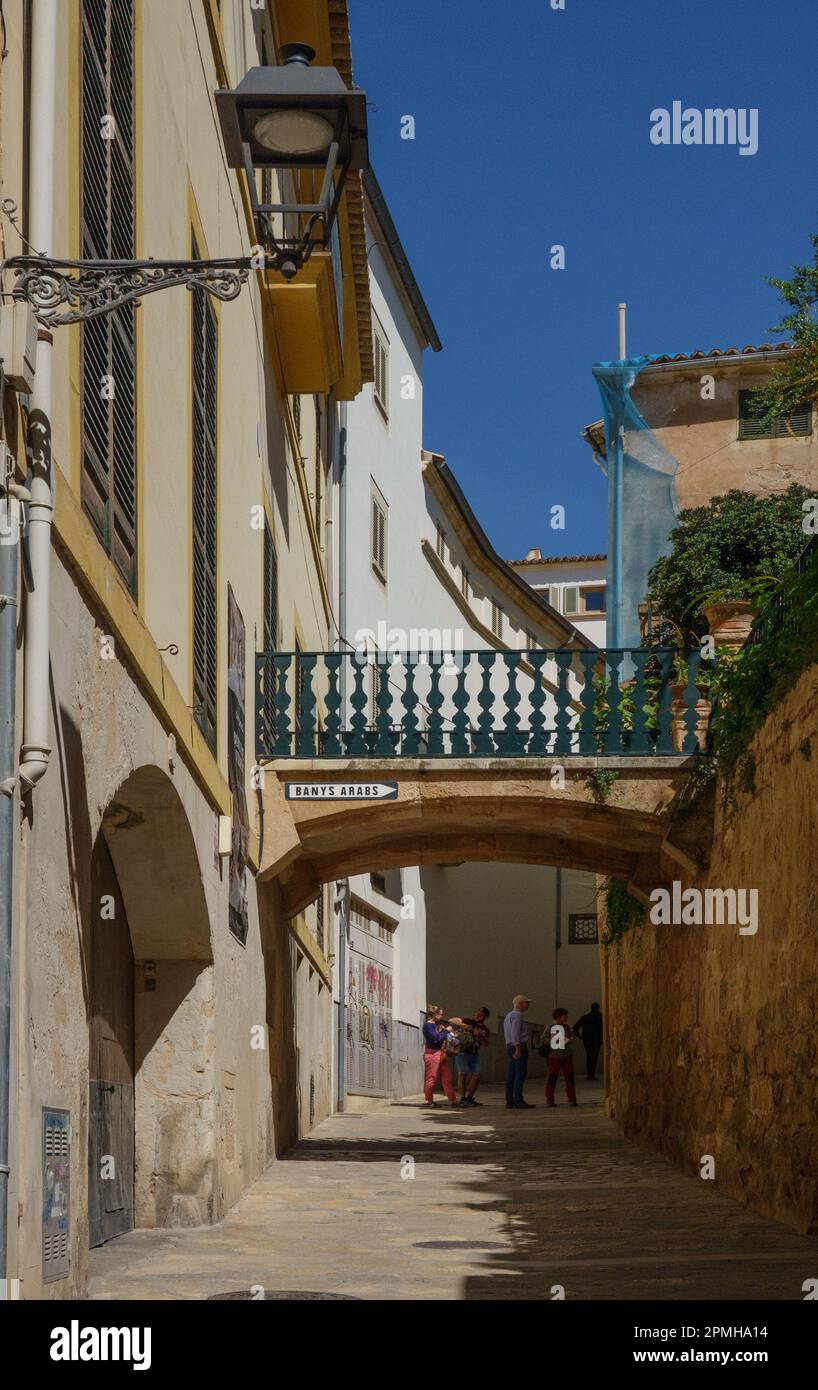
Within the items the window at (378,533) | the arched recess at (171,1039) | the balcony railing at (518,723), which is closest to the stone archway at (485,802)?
the balcony railing at (518,723)

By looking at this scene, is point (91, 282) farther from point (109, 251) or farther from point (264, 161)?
point (109, 251)

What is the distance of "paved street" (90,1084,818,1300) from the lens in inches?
316

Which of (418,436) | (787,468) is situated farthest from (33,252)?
(418,436)

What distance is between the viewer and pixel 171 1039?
10.3 metres

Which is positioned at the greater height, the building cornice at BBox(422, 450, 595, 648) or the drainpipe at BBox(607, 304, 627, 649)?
the building cornice at BBox(422, 450, 595, 648)

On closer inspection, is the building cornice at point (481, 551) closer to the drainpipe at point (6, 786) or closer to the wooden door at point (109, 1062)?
the wooden door at point (109, 1062)

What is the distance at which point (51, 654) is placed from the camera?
225 inches

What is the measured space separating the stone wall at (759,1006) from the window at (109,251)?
4352 mm

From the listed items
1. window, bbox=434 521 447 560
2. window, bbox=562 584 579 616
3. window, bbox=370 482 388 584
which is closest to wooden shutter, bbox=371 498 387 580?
window, bbox=370 482 388 584

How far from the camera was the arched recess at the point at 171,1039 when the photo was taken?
9.95 m

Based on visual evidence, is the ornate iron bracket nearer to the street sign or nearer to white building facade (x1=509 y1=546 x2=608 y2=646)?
the street sign

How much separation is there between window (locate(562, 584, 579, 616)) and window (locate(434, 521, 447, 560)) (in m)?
18.2

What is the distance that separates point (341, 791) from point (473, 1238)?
5.05 m

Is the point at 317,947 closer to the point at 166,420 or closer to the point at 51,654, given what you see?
the point at 166,420
